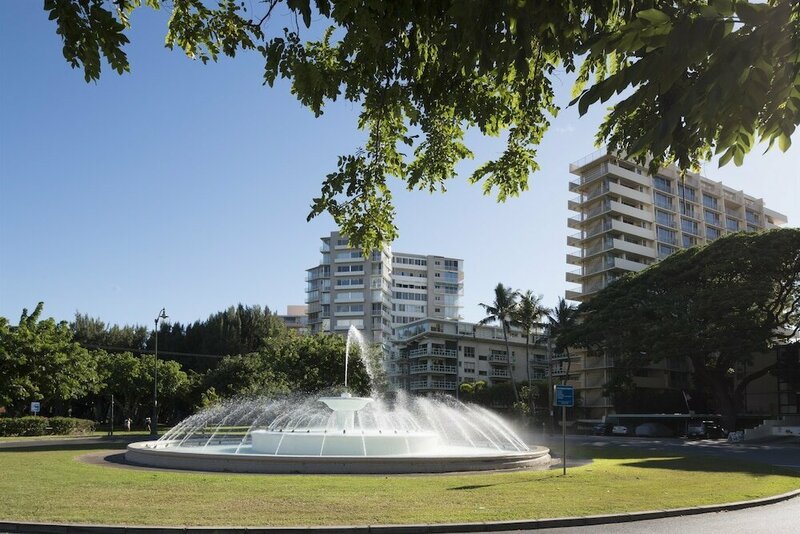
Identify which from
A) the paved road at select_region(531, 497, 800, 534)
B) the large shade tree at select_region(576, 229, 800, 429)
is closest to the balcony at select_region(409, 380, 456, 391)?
the large shade tree at select_region(576, 229, 800, 429)

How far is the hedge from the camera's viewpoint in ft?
145

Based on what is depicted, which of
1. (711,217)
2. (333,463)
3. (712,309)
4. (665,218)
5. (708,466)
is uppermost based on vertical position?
(711,217)

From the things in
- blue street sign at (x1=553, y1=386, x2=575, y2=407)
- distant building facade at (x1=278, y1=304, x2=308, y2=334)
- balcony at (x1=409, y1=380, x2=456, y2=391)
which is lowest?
blue street sign at (x1=553, y1=386, x2=575, y2=407)

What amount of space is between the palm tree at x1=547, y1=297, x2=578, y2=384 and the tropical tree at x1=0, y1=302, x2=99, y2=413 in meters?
41.1

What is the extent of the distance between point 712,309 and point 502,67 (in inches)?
2141

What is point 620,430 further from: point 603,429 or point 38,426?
point 38,426

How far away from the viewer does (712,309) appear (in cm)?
5381

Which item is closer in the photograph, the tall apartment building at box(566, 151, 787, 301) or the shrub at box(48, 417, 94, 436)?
the shrub at box(48, 417, 94, 436)

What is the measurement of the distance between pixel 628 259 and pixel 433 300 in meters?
47.4

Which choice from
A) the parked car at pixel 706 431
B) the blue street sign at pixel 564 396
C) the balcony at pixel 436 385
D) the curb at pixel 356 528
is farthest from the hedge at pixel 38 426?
the balcony at pixel 436 385

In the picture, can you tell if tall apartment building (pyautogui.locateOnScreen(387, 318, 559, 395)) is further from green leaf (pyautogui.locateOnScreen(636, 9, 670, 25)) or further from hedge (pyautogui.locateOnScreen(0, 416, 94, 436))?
green leaf (pyautogui.locateOnScreen(636, 9, 670, 25))

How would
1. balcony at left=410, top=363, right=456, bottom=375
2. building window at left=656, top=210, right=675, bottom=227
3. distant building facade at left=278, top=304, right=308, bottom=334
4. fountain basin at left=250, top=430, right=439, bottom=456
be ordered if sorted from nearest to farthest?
fountain basin at left=250, top=430, right=439, bottom=456
building window at left=656, top=210, right=675, bottom=227
balcony at left=410, top=363, right=456, bottom=375
distant building facade at left=278, top=304, right=308, bottom=334

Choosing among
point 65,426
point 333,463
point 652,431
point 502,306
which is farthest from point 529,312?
point 333,463

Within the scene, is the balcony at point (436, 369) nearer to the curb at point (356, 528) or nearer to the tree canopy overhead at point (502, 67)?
the curb at point (356, 528)
